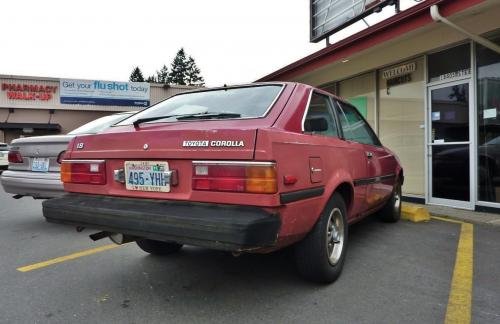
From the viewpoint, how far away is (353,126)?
4539 mm

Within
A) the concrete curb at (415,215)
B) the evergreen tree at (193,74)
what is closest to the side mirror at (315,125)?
the concrete curb at (415,215)

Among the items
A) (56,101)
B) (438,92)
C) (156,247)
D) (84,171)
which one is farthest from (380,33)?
(56,101)

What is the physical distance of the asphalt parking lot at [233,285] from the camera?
2906 mm

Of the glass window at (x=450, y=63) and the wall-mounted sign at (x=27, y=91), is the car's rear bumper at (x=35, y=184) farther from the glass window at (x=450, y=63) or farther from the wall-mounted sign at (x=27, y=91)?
the wall-mounted sign at (x=27, y=91)

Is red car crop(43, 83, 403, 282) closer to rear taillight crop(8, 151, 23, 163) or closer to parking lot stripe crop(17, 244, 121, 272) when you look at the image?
parking lot stripe crop(17, 244, 121, 272)

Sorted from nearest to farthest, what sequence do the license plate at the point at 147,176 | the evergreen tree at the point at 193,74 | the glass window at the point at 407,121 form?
the license plate at the point at 147,176
the glass window at the point at 407,121
the evergreen tree at the point at 193,74

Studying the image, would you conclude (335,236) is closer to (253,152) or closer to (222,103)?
(253,152)

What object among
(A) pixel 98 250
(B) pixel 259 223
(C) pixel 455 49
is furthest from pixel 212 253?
(C) pixel 455 49

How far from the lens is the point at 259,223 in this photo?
2.57m

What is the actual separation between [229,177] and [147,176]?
0.69 meters

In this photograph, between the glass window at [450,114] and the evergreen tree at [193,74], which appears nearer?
the glass window at [450,114]

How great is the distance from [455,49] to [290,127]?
5361 millimetres

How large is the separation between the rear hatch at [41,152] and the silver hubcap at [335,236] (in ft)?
11.6

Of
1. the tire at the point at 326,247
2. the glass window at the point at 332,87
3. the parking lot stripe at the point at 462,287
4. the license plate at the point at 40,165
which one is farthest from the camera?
the glass window at the point at 332,87
